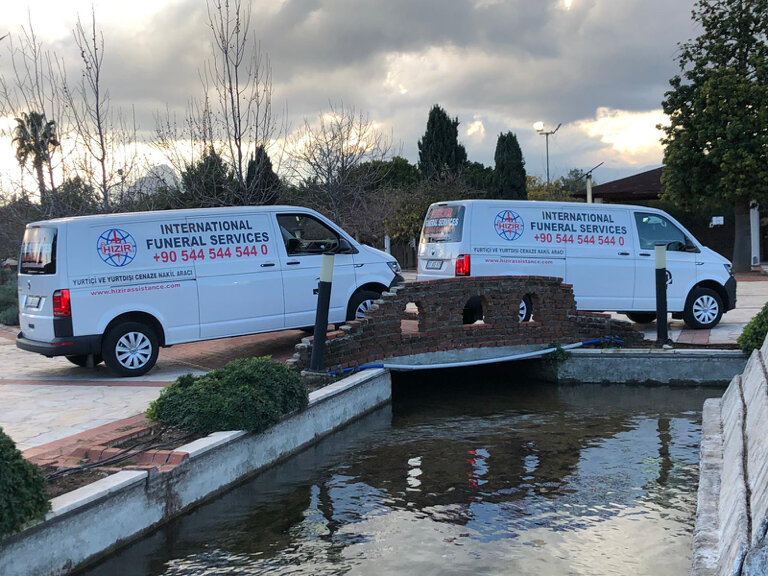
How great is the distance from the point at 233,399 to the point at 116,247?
3.85m

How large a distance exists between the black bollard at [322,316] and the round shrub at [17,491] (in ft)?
15.6

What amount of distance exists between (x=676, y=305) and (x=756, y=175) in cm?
1616

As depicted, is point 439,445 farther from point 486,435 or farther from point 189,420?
point 189,420

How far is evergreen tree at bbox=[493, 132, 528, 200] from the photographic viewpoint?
43.7 meters

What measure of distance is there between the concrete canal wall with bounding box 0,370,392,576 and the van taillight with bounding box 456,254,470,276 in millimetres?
4467

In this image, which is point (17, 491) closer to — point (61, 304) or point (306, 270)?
point (61, 304)

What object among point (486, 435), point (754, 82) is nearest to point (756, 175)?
point (754, 82)

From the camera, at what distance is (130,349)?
1007 cm

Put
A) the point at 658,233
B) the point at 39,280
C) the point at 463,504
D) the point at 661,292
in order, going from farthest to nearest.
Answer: the point at 658,233, the point at 661,292, the point at 39,280, the point at 463,504

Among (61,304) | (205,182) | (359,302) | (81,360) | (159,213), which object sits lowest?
(81,360)

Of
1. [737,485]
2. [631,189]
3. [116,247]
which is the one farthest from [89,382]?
[631,189]

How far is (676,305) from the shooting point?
524 inches

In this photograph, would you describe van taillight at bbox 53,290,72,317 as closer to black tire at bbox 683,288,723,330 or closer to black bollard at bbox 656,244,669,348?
black bollard at bbox 656,244,669,348

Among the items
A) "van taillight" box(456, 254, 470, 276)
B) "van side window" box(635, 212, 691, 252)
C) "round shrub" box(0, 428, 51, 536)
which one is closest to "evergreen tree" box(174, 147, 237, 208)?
"van taillight" box(456, 254, 470, 276)
